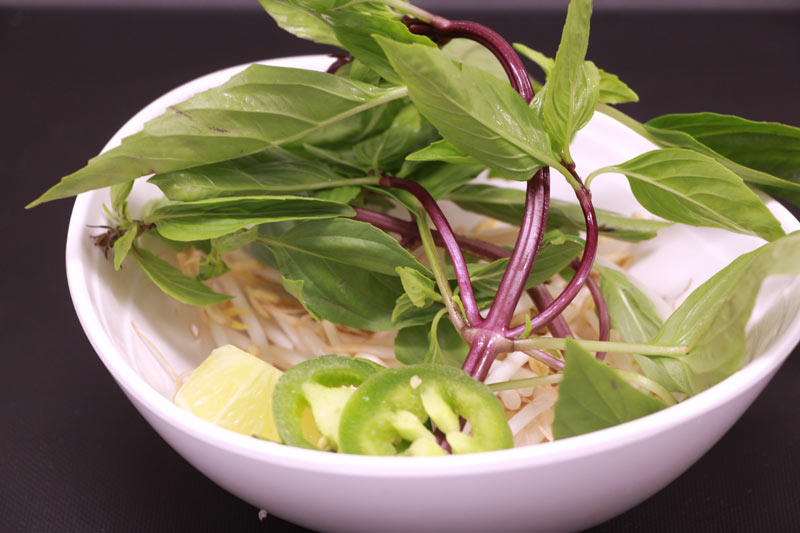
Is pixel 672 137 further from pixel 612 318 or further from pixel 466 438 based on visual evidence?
pixel 466 438

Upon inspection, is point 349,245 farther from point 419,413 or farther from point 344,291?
point 419,413

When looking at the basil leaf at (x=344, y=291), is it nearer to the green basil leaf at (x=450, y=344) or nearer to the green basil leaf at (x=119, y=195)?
the green basil leaf at (x=450, y=344)

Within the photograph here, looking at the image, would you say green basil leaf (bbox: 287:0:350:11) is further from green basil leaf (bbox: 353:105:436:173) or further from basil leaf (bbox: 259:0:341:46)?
green basil leaf (bbox: 353:105:436:173)

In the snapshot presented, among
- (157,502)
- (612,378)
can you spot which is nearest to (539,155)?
(612,378)

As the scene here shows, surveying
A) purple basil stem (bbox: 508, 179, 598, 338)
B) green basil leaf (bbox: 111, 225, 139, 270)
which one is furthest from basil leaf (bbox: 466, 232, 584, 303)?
green basil leaf (bbox: 111, 225, 139, 270)

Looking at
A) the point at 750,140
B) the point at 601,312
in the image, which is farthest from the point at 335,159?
the point at 750,140
